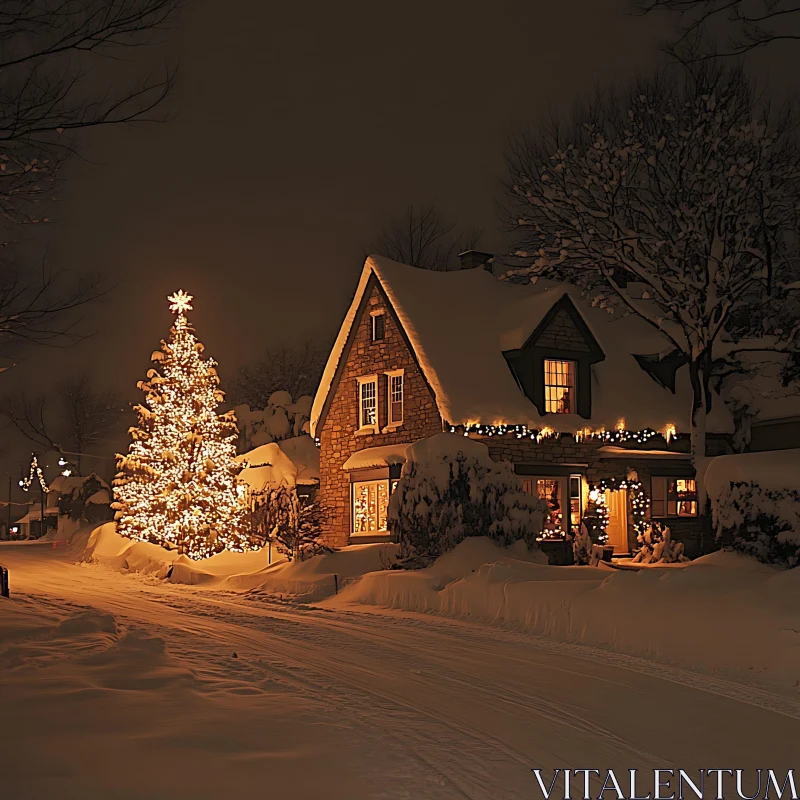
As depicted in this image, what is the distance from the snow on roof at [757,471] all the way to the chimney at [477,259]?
17.9 meters

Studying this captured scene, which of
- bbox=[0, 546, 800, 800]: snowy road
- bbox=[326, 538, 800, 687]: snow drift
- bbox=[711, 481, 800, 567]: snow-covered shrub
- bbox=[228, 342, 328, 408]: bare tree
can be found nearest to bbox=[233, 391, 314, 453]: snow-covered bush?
bbox=[228, 342, 328, 408]: bare tree

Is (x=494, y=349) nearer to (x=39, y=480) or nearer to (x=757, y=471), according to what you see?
(x=757, y=471)

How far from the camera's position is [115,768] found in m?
6.43

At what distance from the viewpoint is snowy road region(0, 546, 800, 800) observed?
646 centimetres

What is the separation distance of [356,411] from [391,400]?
1.76 meters

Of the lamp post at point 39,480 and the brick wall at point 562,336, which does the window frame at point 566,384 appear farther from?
the lamp post at point 39,480

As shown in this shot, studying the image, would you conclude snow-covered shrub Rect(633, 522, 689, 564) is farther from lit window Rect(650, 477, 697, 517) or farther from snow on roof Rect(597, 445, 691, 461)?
lit window Rect(650, 477, 697, 517)

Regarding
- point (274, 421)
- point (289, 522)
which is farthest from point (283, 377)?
point (289, 522)

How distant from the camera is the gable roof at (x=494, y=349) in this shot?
91.5 ft

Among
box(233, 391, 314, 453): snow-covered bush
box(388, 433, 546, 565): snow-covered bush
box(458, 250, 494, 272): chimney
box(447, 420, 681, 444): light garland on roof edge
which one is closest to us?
box(388, 433, 546, 565): snow-covered bush

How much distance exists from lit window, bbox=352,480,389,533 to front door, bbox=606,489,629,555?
6.92 metres

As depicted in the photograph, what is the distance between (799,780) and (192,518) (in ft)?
80.8

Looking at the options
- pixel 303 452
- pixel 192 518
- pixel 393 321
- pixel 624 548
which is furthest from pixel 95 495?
pixel 624 548

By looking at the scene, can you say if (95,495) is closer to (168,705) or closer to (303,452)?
(303,452)
